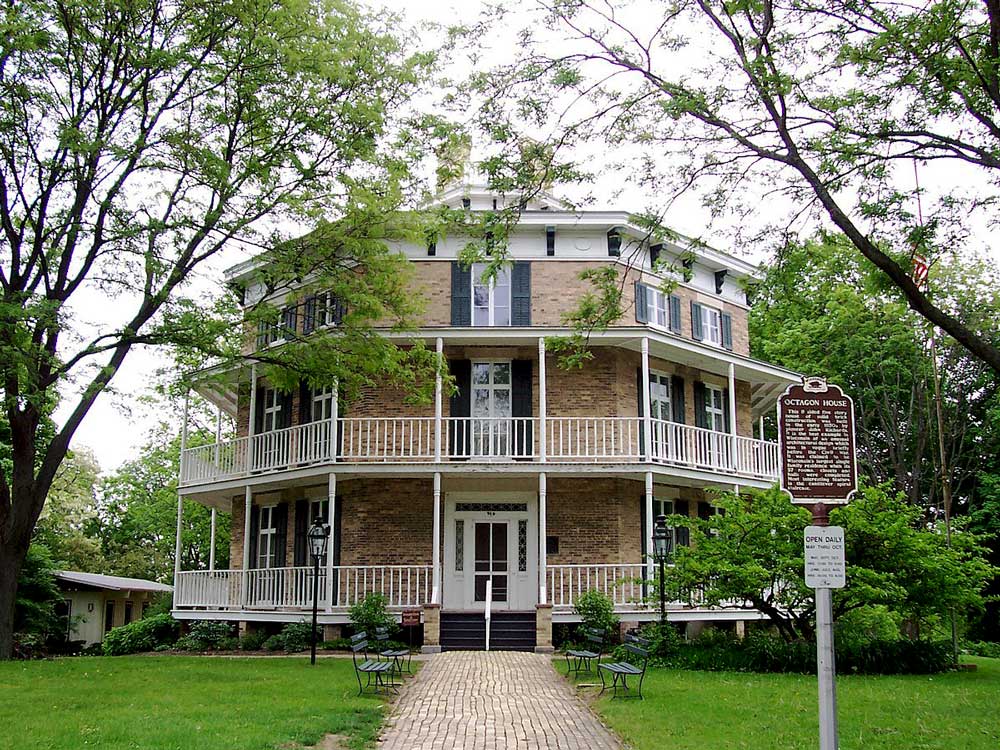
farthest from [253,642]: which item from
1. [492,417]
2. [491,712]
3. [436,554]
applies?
[491,712]

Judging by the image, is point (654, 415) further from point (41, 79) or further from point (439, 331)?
point (41, 79)

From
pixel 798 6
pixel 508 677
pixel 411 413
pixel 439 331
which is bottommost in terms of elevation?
pixel 508 677

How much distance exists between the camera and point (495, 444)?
74.8ft

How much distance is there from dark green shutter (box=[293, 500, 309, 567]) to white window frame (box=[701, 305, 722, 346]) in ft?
36.0

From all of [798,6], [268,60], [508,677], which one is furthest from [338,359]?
[798,6]

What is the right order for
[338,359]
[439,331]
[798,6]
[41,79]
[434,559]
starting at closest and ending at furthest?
1. [798,6]
2. [41,79]
3. [338,359]
4. [434,559]
5. [439,331]

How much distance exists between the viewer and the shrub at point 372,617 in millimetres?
20109

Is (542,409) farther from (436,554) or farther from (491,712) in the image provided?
(491,712)

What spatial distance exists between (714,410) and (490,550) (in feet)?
24.1

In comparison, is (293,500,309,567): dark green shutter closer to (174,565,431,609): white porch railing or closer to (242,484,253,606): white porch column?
(174,565,431,609): white porch railing

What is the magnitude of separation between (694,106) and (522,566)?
12.7 m

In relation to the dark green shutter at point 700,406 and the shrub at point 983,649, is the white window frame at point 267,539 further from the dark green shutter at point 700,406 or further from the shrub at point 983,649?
the shrub at point 983,649

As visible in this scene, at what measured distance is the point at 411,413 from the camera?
76.0 feet

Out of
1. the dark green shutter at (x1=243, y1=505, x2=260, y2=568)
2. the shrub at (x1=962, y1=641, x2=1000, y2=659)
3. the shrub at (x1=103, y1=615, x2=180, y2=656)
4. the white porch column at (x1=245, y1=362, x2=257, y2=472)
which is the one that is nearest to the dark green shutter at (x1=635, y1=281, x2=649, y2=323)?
the white porch column at (x1=245, y1=362, x2=257, y2=472)
